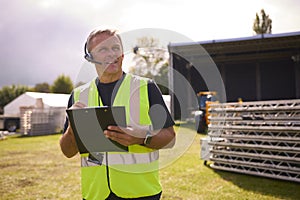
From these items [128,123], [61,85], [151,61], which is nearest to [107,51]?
[128,123]

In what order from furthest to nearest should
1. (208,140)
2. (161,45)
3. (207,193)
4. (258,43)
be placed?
(258,43), (208,140), (207,193), (161,45)

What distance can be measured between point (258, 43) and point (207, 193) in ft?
58.4

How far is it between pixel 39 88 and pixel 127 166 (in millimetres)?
62976

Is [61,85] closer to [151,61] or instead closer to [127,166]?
[151,61]

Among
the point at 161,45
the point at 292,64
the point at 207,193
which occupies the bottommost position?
the point at 207,193

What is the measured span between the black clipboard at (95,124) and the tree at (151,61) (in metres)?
0.57

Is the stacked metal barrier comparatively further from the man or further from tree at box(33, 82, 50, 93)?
tree at box(33, 82, 50, 93)

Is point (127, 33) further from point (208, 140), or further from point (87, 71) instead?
point (208, 140)

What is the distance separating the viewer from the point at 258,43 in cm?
2072

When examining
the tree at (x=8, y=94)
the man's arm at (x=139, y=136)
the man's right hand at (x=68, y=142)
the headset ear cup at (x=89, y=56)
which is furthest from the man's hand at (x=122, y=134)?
the tree at (x=8, y=94)

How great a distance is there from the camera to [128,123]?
1.54 m

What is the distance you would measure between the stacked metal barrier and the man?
4.35 metres

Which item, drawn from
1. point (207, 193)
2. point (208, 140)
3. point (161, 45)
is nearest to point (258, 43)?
point (208, 140)

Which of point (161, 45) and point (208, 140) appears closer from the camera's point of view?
point (161, 45)
